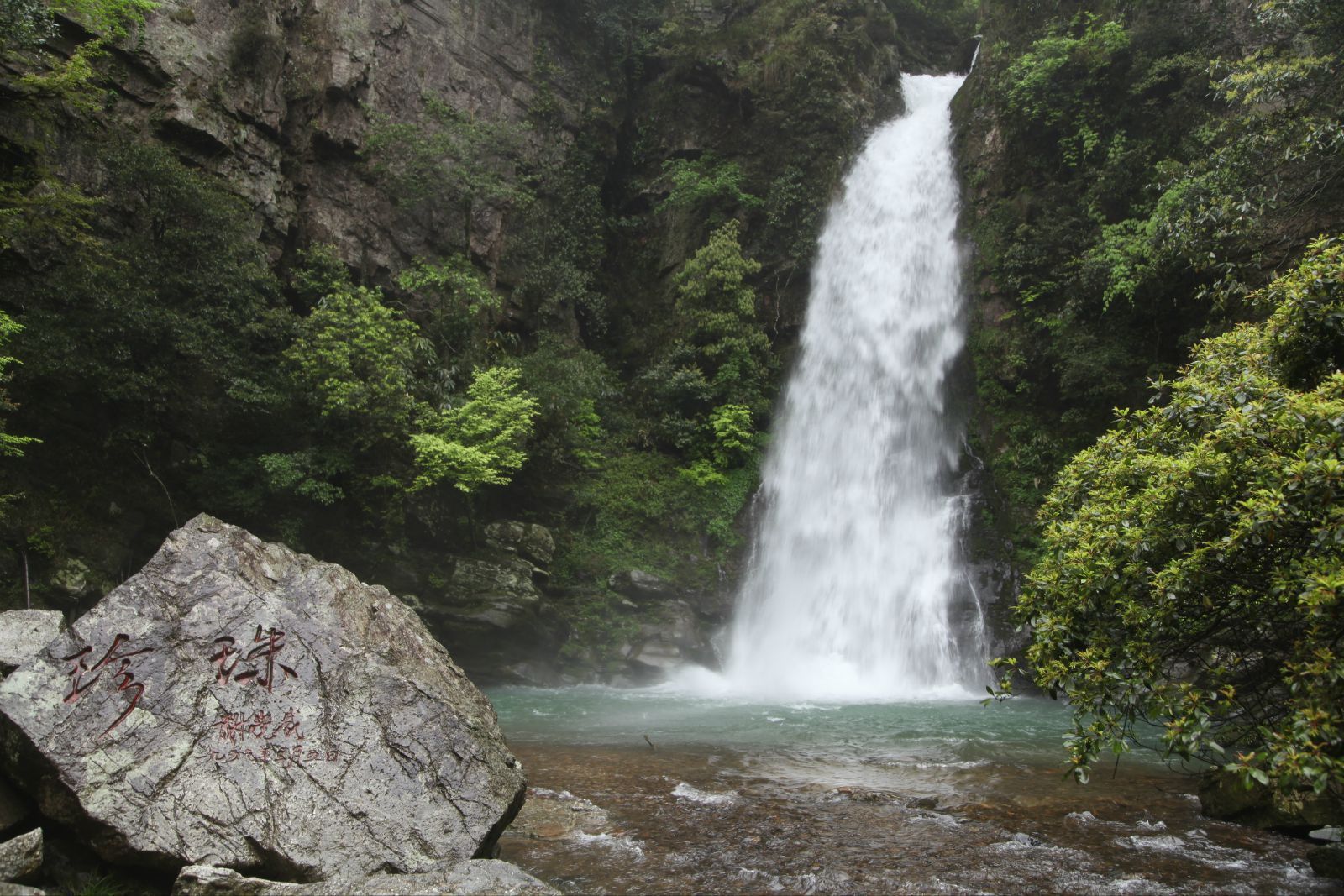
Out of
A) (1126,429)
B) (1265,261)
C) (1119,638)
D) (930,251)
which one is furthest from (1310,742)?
(930,251)

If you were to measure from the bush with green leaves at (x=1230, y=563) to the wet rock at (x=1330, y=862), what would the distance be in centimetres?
116

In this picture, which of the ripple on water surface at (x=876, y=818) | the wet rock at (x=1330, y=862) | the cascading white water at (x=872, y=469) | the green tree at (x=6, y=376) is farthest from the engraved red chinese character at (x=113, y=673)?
the cascading white water at (x=872, y=469)

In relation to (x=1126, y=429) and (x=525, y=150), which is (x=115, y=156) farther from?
(x=1126, y=429)

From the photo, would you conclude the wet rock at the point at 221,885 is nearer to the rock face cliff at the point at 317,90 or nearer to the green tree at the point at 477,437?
the green tree at the point at 477,437

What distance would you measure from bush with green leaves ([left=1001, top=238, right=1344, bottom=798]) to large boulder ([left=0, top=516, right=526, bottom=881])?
3.63m

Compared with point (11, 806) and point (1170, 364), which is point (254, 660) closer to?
point (11, 806)

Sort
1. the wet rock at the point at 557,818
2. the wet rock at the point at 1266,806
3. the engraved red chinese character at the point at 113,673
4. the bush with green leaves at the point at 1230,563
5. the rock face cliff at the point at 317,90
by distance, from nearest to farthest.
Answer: the bush with green leaves at the point at 1230,563, the engraved red chinese character at the point at 113,673, the wet rock at the point at 1266,806, the wet rock at the point at 557,818, the rock face cliff at the point at 317,90

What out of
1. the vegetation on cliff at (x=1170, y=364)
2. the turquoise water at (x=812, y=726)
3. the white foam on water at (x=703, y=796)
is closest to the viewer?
the vegetation on cliff at (x=1170, y=364)

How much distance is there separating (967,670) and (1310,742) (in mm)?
10755

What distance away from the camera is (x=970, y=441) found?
52.1 ft

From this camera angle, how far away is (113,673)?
456cm

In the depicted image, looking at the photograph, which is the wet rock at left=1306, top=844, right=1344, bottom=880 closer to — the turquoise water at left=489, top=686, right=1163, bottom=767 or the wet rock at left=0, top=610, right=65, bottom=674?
the turquoise water at left=489, top=686, right=1163, bottom=767

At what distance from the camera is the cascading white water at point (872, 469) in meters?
14.2

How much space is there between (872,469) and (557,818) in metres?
11.7
